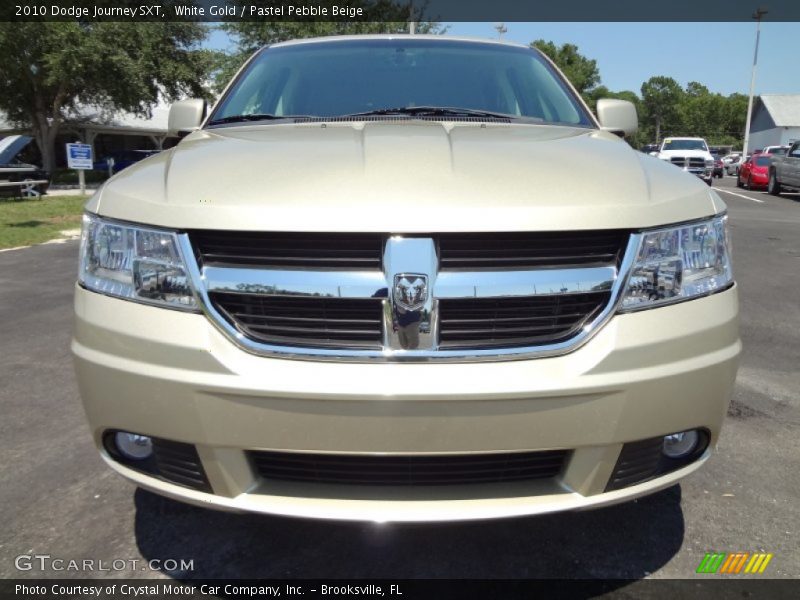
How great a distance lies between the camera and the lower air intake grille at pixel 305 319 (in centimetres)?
161

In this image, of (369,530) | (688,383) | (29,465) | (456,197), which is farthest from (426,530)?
(29,465)

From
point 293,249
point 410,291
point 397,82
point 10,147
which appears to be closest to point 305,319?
point 293,249

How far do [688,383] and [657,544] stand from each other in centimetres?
83

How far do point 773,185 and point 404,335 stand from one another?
76.5 feet

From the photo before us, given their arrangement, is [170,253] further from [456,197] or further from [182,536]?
[182,536]

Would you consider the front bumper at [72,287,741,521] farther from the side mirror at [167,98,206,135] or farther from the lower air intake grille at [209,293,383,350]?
the side mirror at [167,98,206,135]

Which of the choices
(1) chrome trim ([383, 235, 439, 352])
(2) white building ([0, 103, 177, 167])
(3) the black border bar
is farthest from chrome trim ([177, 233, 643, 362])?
(2) white building ([0, 103, 177, 167])

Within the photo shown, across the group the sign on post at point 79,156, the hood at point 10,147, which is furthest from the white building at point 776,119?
the sign on post at point 79,156

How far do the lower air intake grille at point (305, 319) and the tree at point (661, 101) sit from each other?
351 feet

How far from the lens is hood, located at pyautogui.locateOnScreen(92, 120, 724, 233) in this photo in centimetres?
158

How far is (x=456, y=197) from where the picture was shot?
162 cm

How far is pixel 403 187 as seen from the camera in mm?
1634

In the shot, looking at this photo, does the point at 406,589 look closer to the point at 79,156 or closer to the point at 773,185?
the point at 79,156

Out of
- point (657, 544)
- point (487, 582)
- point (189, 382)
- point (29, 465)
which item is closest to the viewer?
point (189, 382)
